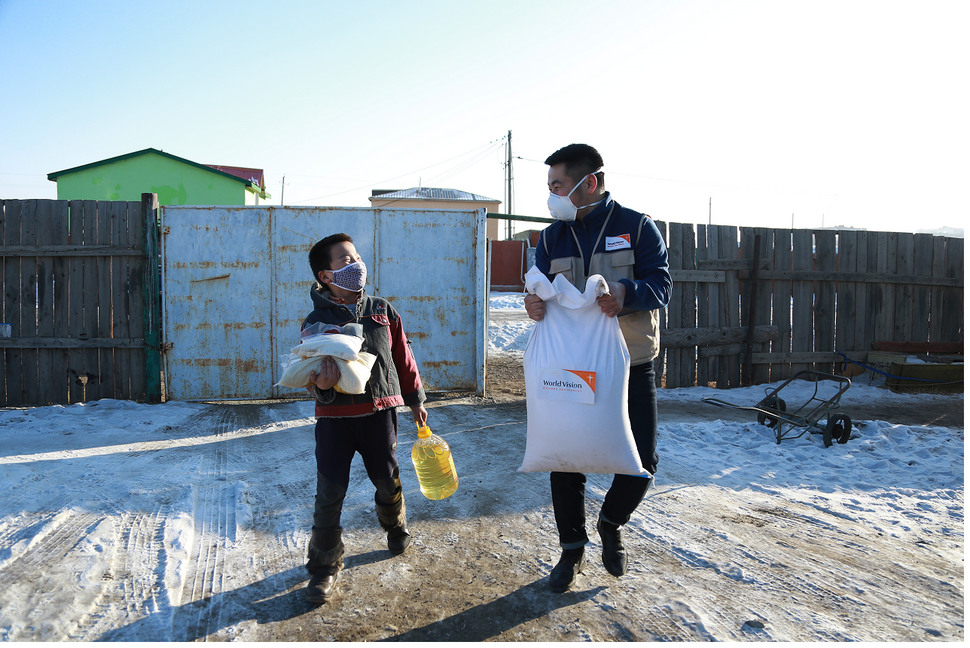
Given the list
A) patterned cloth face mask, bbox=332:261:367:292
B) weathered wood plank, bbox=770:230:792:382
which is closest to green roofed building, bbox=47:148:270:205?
weathered wood plank, bbox=770:230:792:382

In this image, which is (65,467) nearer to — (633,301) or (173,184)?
(633,301)

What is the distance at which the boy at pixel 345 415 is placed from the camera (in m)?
2.80

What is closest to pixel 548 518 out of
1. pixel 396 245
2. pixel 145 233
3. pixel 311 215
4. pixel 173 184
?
pixel 396 245

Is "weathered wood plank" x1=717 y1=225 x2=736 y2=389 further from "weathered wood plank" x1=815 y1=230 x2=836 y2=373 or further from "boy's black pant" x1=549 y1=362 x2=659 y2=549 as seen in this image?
"boy's black pant" x1=549 y1=362 x2=659 y2=549

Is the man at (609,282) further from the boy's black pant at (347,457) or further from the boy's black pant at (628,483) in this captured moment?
the boy's black pant at (347,457)

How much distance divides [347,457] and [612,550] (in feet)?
4.48

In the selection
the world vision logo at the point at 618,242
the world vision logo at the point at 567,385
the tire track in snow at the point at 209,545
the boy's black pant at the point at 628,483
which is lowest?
the tire track in snow at the point at 209,545

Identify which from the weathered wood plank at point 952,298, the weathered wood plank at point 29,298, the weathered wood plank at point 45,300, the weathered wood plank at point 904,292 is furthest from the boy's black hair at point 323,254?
the weathered wood plank at point 952,298

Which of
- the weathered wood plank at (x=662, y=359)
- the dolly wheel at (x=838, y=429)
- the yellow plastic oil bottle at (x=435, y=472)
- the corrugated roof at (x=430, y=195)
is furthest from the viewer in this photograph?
the corrugated roof at (x=430, y=195)

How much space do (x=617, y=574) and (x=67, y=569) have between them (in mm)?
2683

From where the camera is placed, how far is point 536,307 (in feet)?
8.92

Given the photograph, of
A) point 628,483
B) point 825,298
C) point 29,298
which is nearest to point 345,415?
point 628,483

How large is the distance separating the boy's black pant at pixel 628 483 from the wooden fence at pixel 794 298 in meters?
5.64

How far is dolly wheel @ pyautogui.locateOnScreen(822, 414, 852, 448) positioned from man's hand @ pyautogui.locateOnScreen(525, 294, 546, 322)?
3936mm
